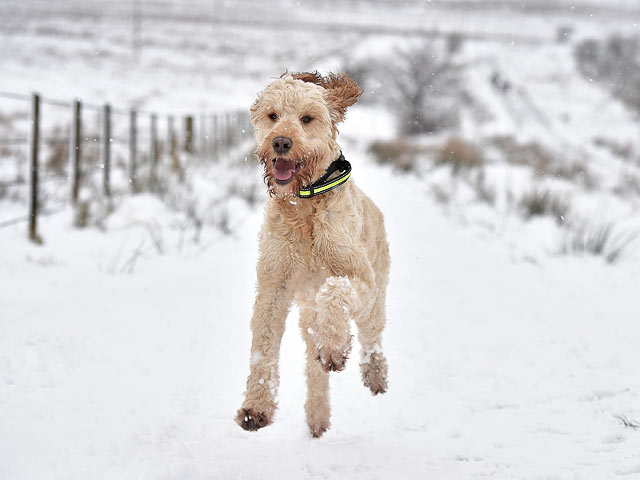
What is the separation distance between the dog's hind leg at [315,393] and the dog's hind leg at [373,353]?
292mm

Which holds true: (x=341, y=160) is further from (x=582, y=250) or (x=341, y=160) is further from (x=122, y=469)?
(x=582, y=250)

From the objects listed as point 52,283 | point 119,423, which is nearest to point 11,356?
point 119,423

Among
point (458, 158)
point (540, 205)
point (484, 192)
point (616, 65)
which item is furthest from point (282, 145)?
point (616, 65)

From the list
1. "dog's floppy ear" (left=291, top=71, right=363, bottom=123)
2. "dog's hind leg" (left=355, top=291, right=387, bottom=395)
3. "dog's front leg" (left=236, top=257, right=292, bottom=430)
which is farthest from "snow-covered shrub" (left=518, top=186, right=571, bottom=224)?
"dog's front leg" (left=236, top=257, right=292, bottom=430)

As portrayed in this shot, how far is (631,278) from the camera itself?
23.0 feet

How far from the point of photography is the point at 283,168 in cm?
280

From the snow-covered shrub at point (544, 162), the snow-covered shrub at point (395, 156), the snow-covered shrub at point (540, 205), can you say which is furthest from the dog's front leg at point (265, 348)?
the snow-covered shrub at point (395, 156)

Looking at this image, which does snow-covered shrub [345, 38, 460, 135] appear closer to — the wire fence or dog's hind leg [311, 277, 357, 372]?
the wire fence

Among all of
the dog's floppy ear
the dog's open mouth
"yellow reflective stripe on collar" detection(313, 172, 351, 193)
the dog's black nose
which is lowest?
"yellow reflective stripe on collar" detection(313, 172, 351, 193)

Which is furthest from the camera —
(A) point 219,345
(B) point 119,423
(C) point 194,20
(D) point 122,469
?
(C) point 194,20

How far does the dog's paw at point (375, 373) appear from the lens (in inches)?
140

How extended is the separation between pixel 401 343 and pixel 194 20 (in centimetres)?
9215

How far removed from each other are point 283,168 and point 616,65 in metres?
49.0

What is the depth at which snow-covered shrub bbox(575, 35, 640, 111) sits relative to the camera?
3578 cm
